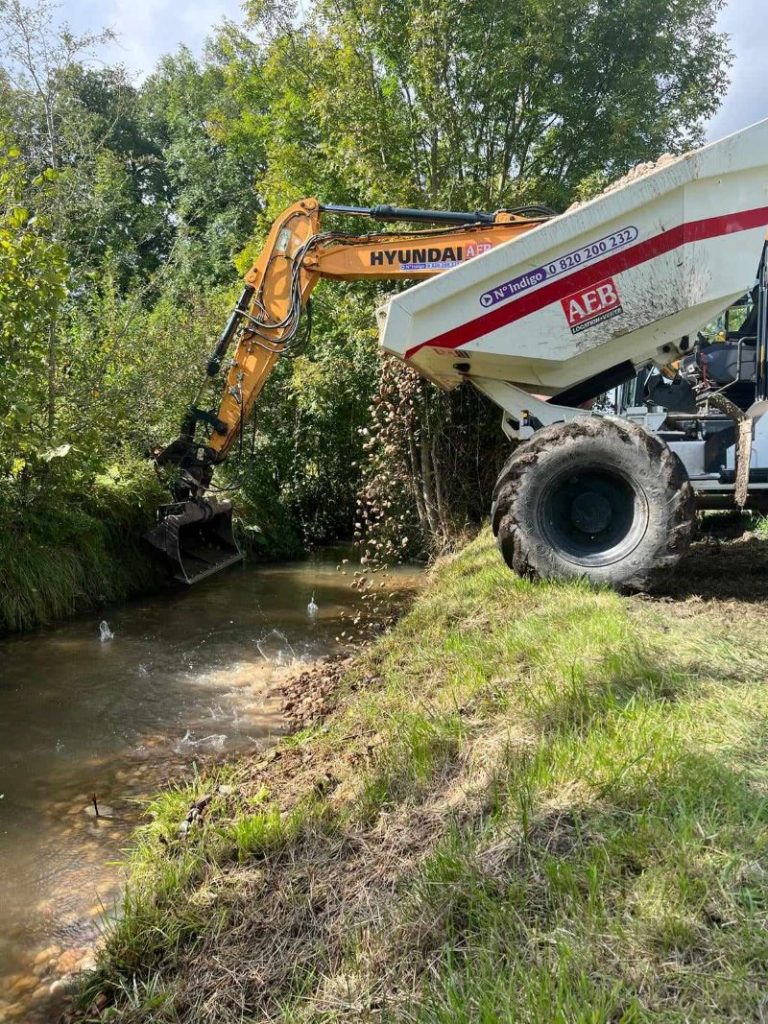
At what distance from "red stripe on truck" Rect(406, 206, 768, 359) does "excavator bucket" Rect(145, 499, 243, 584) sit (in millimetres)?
3313

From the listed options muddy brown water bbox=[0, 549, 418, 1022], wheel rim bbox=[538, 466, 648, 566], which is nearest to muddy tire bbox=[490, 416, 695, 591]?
wheel rim bbox=[538, 466, 648, 566]

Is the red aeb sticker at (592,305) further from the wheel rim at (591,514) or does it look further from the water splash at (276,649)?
the water splash at (276,649)

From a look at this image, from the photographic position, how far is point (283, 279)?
6652 mm

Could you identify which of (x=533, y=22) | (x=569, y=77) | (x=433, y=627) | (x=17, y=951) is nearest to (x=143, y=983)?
(x=17, y=951)

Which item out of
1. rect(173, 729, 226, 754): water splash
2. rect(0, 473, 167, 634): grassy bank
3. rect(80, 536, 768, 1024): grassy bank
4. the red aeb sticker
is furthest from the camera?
rect(0, 473, 167, 634): grassy bank

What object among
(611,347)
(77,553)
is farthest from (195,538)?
(611,347)

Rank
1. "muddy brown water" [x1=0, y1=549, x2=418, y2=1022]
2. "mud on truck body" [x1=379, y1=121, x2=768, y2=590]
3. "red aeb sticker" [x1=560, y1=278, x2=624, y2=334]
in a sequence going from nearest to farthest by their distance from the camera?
"muddy brown water" [x1=0, y1=549, x2=418, y2=1022] → "mud on truck body" [x1=379, y1=121, x2=768, y2=590] → "red aeb sticker" [x1=560, y1=278, x2=624, y2=334]

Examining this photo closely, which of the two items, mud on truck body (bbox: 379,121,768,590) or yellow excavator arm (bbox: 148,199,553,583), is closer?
mud on truck body (bbox: 379,121,768,590)

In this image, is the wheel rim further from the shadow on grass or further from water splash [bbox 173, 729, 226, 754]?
water splash [bbox 173, 729, 226, 754]

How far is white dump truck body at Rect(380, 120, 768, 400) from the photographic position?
4781mm

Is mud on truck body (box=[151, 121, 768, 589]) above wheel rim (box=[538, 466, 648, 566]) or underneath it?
above

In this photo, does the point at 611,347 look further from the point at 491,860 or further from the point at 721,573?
the point at 491,860

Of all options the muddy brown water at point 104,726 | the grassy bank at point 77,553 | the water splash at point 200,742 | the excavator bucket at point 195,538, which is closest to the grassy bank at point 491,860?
the muddy brown water at point 104,726

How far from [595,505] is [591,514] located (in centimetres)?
7
